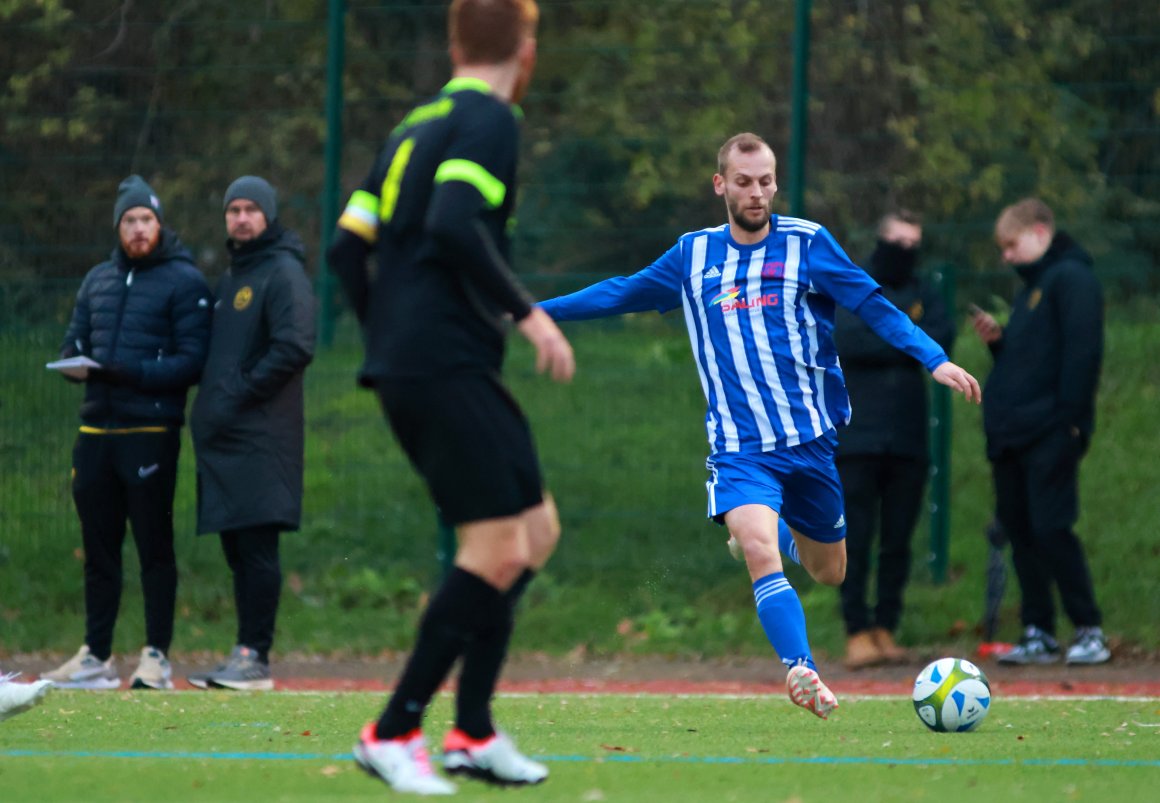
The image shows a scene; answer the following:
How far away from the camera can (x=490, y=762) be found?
5.05m

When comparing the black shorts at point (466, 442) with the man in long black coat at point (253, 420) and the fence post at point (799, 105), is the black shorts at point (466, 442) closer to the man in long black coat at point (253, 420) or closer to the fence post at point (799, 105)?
the man in long black coat at point (253, 420)

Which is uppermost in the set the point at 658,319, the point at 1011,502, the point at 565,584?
the point at 658,319

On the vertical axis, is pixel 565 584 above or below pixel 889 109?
below

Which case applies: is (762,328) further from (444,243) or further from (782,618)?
(444,243)

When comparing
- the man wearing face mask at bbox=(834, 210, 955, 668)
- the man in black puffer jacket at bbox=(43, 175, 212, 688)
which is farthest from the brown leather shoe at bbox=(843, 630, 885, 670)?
the man in black puffer jacket at bbox=(43, 175, 212, 688)

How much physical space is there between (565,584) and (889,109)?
151 inches

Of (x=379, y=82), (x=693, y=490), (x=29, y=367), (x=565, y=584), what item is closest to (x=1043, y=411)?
(x=693, y=490)

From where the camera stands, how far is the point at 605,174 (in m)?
13.2

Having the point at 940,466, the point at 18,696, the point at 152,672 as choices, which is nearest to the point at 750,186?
the point at 18,696

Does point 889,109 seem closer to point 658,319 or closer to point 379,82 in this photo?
point 658,319

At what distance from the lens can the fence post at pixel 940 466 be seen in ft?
40.3

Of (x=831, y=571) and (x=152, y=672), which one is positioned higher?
(x=831, y=571)

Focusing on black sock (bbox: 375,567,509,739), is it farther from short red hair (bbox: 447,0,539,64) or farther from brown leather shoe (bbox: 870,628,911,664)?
brown leather shoe (bbox: 870,628,911,664)

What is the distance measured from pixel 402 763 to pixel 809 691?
2.22m
